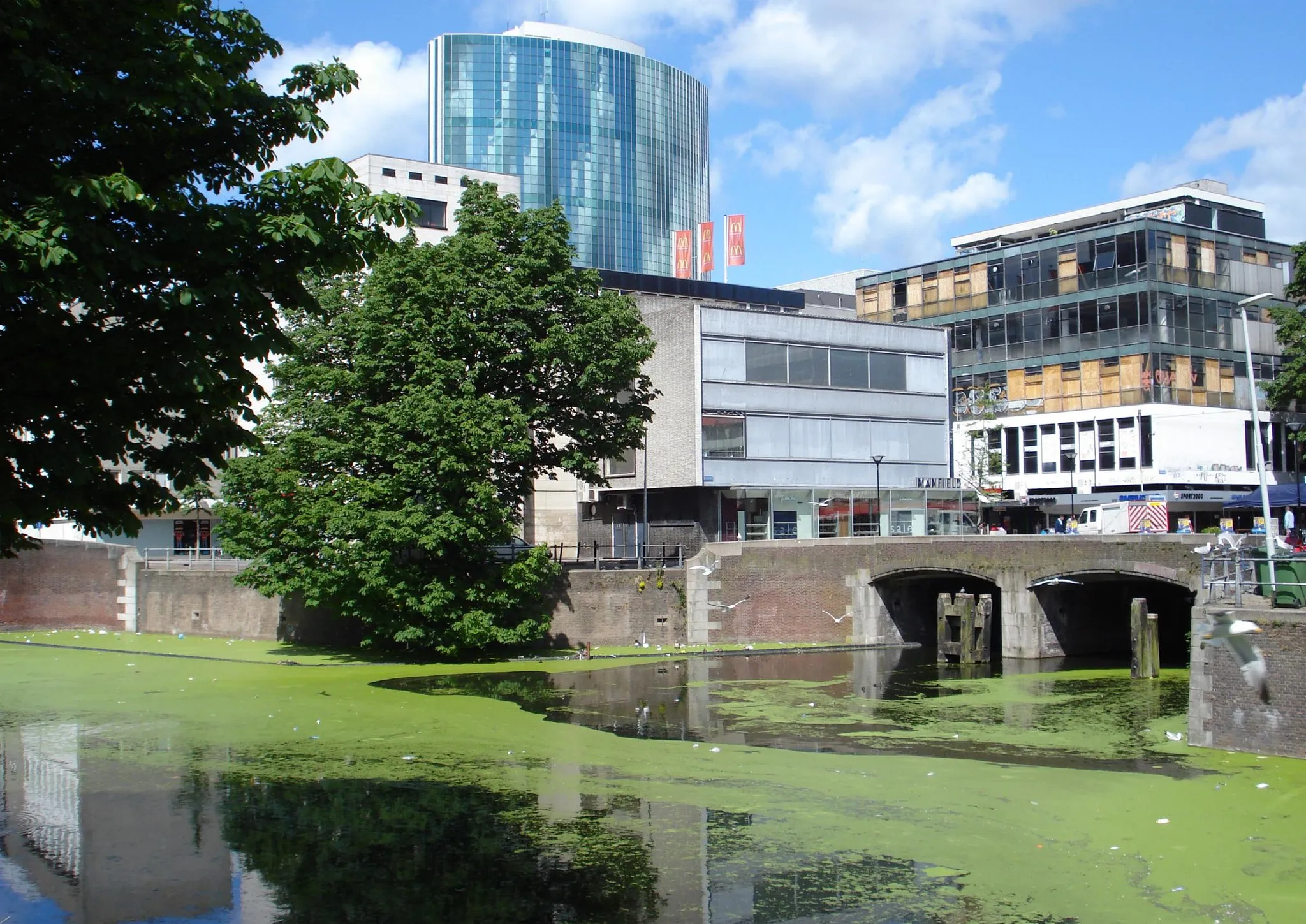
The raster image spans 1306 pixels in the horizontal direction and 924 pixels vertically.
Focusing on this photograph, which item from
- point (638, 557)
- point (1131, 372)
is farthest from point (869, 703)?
point (1131, 372)

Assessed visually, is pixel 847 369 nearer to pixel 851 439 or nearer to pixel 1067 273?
pixel 851 439

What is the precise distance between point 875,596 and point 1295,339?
22.2 m

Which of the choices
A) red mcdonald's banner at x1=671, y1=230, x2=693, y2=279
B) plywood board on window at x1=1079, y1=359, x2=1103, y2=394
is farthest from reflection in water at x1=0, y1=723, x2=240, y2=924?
red mcdonald's banner at x1=671, y1=230, x2=693, y2=279

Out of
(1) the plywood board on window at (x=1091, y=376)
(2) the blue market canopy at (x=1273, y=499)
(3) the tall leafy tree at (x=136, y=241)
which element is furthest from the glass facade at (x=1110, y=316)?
(3) the tall leafy tree at (x=136, y=241)

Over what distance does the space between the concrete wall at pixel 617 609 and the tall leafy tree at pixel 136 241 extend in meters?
30.8

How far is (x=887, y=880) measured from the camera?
616 inches

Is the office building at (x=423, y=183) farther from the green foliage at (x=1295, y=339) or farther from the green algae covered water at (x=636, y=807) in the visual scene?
the green algae covered water at (x=636, y=807)

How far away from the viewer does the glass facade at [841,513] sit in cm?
5056

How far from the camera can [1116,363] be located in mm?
60656

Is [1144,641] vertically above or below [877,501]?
below

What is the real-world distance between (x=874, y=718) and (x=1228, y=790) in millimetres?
9766

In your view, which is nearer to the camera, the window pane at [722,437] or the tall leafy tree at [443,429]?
the tall leafy tree at [443,429]

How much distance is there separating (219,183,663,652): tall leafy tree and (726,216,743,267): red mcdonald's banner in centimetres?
6104

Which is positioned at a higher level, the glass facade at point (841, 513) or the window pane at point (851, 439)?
the window pane at point (851, 439)
